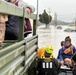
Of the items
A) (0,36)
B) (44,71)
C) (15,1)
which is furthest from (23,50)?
(44,71)

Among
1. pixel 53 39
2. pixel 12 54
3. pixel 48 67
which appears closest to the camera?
pixel 12 54

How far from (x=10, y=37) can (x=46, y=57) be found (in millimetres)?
1816

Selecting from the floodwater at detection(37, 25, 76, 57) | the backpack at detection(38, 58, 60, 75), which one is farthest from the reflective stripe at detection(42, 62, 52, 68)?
the floodwater at detection(37, 25, 76, 57)

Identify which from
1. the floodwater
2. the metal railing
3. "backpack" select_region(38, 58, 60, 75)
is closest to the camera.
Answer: the metal railing

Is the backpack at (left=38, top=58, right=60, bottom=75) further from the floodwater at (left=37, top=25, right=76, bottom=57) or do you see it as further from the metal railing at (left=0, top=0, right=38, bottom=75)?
the floodwater at (left=37, top=25, right=76, bottom=57)

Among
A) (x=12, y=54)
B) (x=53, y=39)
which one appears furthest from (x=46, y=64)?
(x=53, y=39)

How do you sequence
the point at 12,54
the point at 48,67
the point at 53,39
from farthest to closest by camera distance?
the point at 53,39 < the point at 48,67 < the point at 12,54

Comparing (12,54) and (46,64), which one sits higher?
(12,54)

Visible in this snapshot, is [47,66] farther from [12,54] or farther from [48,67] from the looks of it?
[12,54]

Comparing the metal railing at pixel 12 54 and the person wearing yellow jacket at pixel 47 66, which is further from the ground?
the metal railing at pixel 12 54

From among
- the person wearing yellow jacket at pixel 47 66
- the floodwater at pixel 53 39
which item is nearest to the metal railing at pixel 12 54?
the person wearing yellow jacket at pixel 47 66

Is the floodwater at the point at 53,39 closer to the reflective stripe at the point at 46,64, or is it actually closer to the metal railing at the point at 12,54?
the reflective stripe at the point at 46,64

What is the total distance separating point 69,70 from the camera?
599 cm

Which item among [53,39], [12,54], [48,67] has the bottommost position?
[53,39]
